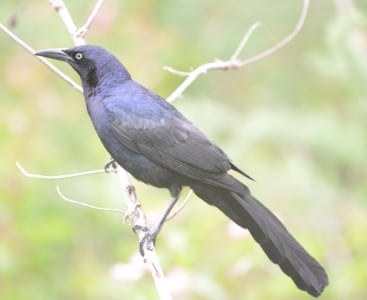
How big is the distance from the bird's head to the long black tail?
0.89 metres

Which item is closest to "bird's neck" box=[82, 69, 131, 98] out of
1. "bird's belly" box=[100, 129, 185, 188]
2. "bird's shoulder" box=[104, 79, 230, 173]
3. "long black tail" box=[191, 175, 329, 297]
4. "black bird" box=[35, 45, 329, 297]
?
"black bird" box=[35, 45, 329, 297]

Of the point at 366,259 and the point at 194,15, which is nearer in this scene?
the point at 366,259

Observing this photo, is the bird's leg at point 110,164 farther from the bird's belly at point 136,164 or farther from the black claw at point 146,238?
the black claw at point 146,238

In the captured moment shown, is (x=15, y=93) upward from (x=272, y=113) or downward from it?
downward

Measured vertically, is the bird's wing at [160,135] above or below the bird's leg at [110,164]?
above

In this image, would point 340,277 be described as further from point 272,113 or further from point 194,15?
point 194,15

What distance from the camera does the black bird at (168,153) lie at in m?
5.57

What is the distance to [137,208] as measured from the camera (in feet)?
18.2

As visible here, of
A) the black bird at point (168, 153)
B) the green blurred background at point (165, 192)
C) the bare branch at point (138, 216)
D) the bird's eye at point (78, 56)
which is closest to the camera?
the bare branch at point (138, 216)

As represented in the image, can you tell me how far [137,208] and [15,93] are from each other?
2.87 meters

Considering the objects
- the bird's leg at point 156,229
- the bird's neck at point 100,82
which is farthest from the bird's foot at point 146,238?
the bird's neck at point 100,82

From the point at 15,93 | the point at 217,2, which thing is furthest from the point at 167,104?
the point at 217,2

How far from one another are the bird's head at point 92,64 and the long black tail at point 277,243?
89 cm

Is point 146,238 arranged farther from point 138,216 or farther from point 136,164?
point 136,164
